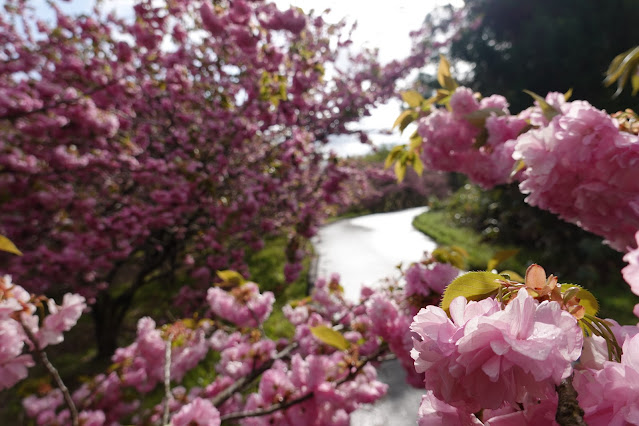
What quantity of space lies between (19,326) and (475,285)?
1.18 meters

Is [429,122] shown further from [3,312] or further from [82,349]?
[82,349]

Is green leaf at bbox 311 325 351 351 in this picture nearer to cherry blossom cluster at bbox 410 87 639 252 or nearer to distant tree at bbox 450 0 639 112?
cherry blossom cluster at bbox 410 87 639 252

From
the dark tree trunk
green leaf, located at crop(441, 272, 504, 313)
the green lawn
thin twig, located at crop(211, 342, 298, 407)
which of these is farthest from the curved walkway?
the dark tree trunk

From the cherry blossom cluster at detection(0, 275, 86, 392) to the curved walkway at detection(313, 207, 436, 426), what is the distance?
A: 4.41 feet

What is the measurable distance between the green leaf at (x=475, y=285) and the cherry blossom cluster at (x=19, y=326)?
987 mm

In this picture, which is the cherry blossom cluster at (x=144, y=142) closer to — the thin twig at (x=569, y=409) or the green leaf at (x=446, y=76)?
the green leaf at (x=446, y=76)

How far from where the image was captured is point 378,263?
7.35 m

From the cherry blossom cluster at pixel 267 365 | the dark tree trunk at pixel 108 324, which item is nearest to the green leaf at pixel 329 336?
the cherry blossom cluster at pixel 267 365

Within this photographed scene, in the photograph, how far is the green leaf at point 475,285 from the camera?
1.60ft

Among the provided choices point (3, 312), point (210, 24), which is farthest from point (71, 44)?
point (3, 312)

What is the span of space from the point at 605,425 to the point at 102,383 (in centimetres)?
271

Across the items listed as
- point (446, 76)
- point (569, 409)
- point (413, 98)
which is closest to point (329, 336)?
point (569, 409)

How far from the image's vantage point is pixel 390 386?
3162 mm

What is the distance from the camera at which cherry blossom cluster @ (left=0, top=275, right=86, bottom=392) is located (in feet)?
2.72
